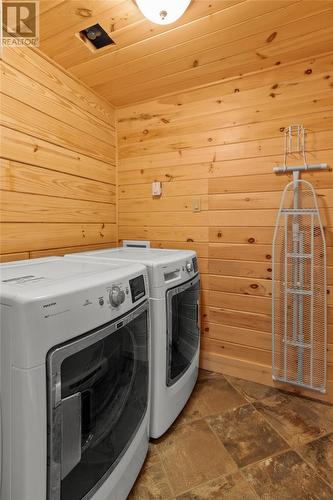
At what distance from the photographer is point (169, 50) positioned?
1.55 metres

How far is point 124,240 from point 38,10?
4.82 ft

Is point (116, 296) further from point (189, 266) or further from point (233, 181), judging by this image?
point (233, 181)

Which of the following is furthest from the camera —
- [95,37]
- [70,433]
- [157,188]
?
[157,188]

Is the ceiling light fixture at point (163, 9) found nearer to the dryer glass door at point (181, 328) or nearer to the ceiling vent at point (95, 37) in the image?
the ceiling vent at point (95, 37)

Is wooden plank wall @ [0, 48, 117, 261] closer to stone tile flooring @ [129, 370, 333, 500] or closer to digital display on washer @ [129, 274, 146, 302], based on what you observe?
digital display on washer @ [129, 274, 146, 302]

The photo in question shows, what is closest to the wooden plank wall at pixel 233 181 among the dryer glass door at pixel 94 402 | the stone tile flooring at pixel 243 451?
the stone tile flooring at pixel 243 451

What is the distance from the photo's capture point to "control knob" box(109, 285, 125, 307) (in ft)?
2.84

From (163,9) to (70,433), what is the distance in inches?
65.2

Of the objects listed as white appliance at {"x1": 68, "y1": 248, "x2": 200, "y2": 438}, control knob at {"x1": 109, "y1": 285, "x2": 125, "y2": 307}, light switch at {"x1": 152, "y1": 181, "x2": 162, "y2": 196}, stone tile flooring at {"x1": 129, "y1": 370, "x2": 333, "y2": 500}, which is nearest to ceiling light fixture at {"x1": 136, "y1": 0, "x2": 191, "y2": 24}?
light switch at {"x1": 152, "y1": 181, "x2": 162, "y2": 196}

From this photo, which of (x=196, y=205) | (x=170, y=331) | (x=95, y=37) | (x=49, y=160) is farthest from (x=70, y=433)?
(x=95, y=37)

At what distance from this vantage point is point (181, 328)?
58.4 inches

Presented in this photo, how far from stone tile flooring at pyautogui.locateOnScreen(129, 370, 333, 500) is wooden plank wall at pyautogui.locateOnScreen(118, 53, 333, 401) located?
30 centimetres

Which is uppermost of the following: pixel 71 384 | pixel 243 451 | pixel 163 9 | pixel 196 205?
pixel 163 9

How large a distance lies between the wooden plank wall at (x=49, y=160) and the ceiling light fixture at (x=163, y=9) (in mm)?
718
